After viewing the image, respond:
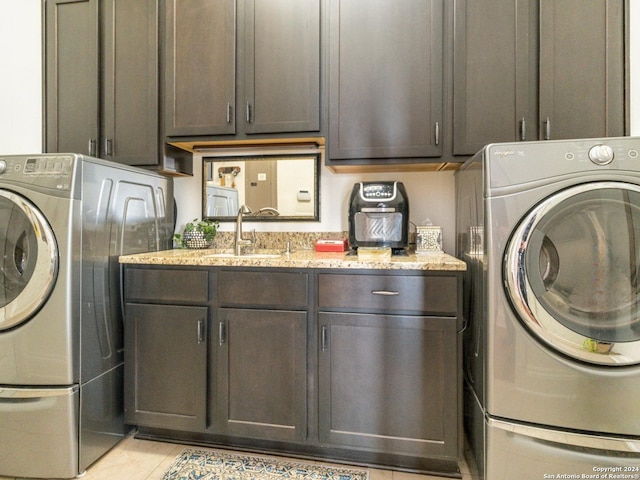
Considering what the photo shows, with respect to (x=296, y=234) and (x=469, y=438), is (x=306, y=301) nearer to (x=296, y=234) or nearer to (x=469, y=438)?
(x=296, y=234)

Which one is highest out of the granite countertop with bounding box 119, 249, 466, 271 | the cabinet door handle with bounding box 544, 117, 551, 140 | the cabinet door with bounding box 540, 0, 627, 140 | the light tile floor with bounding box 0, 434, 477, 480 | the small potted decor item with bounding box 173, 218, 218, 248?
the cabinet door with bounding box 540, 0, 627, 140

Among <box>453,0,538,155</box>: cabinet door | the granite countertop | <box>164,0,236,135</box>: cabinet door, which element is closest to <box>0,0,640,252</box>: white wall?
<box>164,0,236,135</box>: cabinet door

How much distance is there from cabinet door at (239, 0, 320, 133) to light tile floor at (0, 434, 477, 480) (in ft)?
5.78

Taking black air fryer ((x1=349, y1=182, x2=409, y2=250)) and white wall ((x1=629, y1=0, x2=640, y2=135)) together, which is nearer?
white wall ((x1=629, y1=0, x2=640, y2=135))

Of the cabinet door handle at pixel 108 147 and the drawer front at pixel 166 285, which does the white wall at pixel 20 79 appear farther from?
the drawer front at pixel 166 285

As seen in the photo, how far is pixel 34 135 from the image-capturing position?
7.59 feet

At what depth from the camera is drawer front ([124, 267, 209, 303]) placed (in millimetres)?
1652

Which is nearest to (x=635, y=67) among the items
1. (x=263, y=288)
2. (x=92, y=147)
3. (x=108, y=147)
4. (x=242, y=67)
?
(x=242, y=67)

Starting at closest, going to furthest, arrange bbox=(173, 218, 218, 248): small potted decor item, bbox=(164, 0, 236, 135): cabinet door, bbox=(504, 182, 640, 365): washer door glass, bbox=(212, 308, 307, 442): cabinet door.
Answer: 1. bbox=(504, 182, 640, 365): washer door glass
2. bbox=(212, 308, 307, 442): cabinet door
3. bbox=(164, 0, 236, 135): cabinet door
4. bbox=(173, 218, 218, 248): small potted decor item

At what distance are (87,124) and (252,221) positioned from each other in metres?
Result: 1.15

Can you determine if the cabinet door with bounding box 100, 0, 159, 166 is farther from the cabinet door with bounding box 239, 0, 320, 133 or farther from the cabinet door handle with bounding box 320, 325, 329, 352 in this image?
the cabinet door handle with bounding box 320, 325, 329, 352

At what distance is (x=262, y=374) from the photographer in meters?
1.60

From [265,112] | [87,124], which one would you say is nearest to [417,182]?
[265,112]

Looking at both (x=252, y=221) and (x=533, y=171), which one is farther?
(x=252, y=221)
